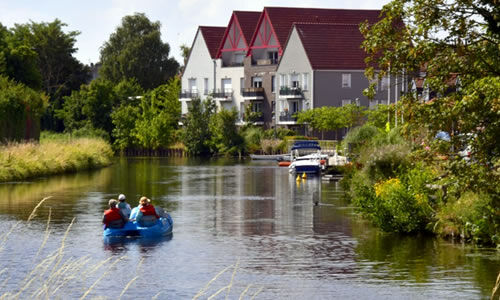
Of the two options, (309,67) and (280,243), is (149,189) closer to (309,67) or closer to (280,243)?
(280,243)

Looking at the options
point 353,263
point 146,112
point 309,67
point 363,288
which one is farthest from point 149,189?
point 146,112

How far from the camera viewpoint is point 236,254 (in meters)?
31.5

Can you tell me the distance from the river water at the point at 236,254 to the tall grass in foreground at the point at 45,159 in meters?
10.2

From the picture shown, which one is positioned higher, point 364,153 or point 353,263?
point 364,153

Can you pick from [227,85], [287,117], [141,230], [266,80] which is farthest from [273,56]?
[141,230]

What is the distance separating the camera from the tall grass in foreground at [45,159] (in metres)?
64.6

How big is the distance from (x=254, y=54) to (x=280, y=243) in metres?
87.2

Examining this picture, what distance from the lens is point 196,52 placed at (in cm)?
12975

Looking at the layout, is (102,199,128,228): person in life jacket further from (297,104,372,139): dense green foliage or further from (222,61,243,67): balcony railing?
(222,61,243,67): balcony railing

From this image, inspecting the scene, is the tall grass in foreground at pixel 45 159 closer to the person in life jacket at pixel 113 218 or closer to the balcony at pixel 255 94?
the person in life jacket at pixel 113 218

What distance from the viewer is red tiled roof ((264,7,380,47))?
116m

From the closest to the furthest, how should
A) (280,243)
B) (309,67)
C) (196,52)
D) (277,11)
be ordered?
(280,243) → (309,67) → (277,11) → (196,52)

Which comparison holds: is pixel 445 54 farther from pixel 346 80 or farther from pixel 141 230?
pixel 346 80

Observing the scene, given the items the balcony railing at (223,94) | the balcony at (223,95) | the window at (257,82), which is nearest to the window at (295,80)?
the window at (257,82)
